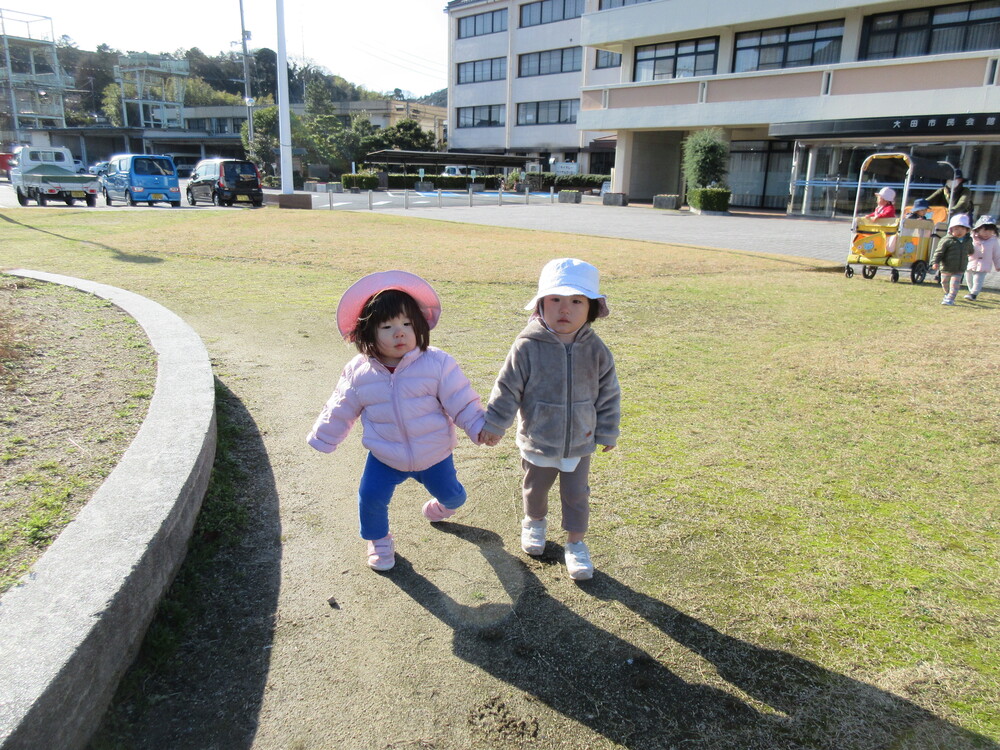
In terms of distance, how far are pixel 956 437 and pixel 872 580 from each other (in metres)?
2.06

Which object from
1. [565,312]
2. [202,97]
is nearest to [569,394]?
[565,312]

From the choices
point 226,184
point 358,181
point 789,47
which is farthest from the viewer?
point 358,181

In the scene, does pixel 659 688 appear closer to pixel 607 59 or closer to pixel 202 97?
pixel 607 59

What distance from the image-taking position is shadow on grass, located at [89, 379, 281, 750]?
1971 mm

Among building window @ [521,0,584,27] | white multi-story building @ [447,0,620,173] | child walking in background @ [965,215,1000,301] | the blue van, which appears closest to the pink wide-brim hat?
child walking in background @ [965,215,1000,301]

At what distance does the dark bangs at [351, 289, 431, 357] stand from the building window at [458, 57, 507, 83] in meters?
51.0

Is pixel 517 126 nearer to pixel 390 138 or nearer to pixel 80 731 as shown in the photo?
pixel 390 138

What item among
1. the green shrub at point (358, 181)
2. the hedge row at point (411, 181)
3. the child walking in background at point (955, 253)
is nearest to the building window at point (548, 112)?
the hedge row at point (411, 181)

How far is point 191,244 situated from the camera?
13148mm

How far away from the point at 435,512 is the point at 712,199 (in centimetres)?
2539

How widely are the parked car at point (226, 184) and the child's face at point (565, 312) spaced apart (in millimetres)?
26556

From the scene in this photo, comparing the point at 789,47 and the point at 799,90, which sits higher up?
the point at 789,47

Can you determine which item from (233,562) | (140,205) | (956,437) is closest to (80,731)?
(233,562)

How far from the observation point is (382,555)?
9.16ft
